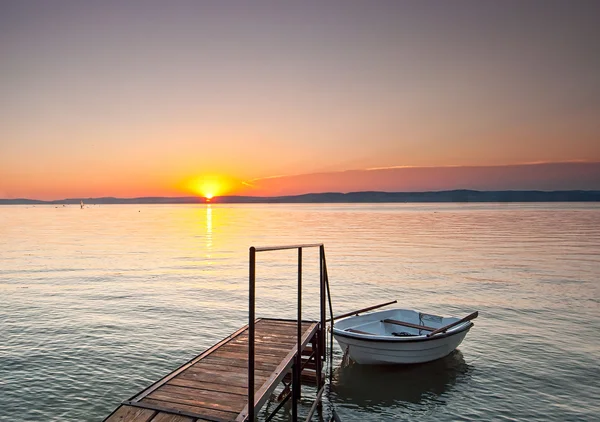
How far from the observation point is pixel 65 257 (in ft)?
113

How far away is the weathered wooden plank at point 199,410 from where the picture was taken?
6.26 meters

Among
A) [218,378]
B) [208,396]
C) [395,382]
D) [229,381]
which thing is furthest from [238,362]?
[395,382]

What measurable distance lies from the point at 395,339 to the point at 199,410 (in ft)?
23.1

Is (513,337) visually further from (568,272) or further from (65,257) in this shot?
(65,257)

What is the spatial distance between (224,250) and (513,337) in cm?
3039

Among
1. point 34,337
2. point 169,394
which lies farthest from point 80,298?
point 169,394

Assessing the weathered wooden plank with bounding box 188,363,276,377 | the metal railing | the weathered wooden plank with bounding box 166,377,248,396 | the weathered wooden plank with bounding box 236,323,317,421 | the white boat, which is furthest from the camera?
the white boat

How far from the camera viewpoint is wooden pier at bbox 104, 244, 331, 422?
6.21 metres

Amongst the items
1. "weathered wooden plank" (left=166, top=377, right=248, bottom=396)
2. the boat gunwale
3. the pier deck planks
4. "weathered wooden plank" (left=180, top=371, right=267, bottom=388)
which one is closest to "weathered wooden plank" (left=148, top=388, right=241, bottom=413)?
the pier deck planks

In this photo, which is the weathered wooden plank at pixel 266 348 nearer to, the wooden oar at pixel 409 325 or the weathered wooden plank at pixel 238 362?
the weathered wooden plank at pixel 238 362

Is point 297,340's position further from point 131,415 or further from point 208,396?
point 131,415

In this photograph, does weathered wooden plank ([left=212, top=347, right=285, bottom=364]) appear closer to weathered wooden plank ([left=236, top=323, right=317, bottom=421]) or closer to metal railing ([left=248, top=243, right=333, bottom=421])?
weathered wooden plank ([left=236, top=323, right=317, bottom=421])

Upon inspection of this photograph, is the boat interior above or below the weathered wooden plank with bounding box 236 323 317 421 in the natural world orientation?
below

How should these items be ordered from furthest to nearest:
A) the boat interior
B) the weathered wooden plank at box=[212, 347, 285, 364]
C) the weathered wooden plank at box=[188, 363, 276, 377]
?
the boat interior → the weathered wooden plank at box=[212, 347, 285, 364] → the weathered wooden plank at box=[188, 363, 276, 377]
